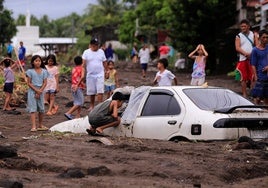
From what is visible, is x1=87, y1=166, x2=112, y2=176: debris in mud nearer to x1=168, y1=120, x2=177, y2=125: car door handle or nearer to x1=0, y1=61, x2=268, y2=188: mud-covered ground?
x1=0, y1=61, x2=268, y2=188: mud-covered ground

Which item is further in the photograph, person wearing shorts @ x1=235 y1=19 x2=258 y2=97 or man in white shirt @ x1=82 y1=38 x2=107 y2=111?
man in white shirt @ x1=82 y1=38 x2=107 y2=111

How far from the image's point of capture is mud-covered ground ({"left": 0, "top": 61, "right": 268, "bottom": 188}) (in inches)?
321

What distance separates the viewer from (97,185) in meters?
7.77

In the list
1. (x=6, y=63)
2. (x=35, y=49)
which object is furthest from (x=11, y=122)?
(x=35, y=49)

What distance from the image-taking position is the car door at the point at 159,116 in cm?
1116

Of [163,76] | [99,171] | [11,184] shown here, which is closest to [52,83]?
[163,76]

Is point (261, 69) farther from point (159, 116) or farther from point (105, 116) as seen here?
point (105, 116)

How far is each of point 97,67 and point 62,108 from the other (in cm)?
388

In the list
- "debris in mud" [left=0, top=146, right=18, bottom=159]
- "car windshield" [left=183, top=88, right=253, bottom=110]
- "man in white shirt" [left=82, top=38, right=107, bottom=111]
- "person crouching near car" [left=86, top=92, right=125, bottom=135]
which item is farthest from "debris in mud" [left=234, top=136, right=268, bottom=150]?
"man in white shirt" [left=82, top=38, right=107, bottom=111]

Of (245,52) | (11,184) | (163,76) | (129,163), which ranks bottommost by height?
(129,163)

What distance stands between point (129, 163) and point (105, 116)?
9.48ft

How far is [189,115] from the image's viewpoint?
1095 cm

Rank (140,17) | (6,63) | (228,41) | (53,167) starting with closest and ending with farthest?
(53,167), (6,63), (228,41), (140,17)

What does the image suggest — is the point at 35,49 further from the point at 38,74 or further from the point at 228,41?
the point at 38,74
